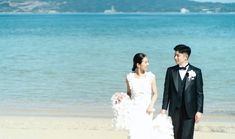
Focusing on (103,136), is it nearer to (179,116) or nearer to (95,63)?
(179,116)

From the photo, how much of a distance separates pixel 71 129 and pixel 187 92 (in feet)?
18.3

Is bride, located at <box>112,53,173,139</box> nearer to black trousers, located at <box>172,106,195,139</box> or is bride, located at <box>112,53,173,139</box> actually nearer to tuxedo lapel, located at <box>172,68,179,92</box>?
black trousers, located at <box>172,106,195,139</box>

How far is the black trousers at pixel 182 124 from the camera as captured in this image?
7.78m

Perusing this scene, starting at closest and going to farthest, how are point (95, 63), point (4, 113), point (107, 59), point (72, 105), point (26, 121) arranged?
point (26, 121) → point (4, 113) → point (72, 105) → point (95, 63) → point (107, 59)

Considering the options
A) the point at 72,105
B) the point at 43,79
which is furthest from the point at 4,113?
the point at 43,79

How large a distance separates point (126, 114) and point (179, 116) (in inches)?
25.7

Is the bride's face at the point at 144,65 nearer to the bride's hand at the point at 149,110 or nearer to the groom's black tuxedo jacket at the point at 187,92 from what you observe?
the groom's black tuxedo jacket at the point at 187,92

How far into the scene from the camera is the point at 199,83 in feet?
25.3

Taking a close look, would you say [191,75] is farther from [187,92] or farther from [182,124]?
[182,124]

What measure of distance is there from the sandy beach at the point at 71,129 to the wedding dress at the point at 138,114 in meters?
3.84

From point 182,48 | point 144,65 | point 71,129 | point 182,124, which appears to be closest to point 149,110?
point 182,124

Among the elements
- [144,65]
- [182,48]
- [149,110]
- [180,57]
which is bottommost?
[149,110]

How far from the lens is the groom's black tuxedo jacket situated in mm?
7695

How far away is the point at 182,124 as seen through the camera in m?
7.83
